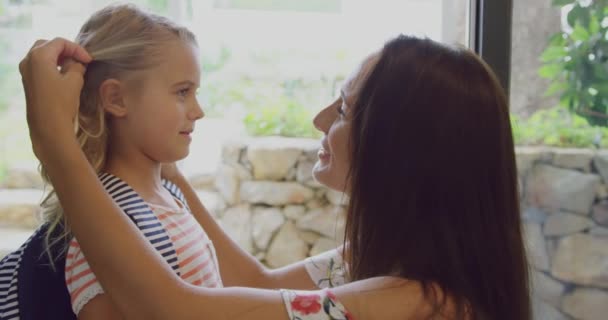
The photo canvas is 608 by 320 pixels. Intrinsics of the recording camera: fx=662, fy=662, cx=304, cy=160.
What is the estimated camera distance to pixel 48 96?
873 millimetres

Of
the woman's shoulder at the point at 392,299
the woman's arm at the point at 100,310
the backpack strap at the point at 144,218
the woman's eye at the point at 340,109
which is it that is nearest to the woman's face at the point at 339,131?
the woman's eye at the point at 340,109

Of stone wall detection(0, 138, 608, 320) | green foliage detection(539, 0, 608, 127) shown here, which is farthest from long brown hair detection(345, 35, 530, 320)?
stone wall detection(0, 138, 608, 320)

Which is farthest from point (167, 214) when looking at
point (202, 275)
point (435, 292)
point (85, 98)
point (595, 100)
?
point (595, 100)

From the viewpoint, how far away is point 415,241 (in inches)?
40.0

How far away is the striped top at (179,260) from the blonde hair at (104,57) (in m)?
0.06

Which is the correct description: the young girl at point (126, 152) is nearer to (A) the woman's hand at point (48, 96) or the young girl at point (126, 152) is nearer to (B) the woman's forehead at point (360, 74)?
(A) the woman's hand at point (48, 96)

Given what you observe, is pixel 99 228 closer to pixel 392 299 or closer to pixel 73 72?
pixel 73 72

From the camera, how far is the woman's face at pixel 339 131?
3.52ft

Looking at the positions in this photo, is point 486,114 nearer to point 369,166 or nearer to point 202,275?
point 369,166

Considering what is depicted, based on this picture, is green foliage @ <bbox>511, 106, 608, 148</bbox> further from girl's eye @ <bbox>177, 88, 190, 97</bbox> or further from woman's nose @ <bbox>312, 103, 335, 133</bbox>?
girl's eye @ <bbox>177, 88, 190, 97</bbox>

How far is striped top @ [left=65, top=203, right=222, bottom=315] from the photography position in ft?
3.12

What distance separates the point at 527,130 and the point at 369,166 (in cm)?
127

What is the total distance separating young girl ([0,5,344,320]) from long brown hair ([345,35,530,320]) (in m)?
0.29

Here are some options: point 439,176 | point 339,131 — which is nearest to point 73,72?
point 339,131
